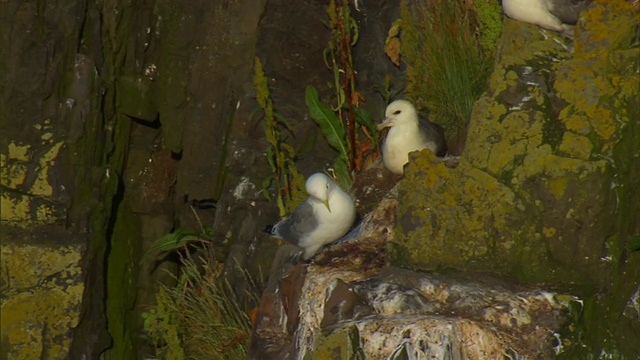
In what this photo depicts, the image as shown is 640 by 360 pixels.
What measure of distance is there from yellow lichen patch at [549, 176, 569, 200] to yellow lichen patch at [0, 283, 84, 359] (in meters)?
3.75

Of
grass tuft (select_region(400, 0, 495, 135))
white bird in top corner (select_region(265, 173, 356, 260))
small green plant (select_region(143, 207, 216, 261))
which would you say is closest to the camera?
white bird in top corner (select_region(265, 173, 356, 260))

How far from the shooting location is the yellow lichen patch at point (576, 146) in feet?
17.7

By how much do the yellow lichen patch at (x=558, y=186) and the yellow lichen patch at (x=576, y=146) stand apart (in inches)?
5.2

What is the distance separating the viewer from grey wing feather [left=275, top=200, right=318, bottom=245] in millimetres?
6398

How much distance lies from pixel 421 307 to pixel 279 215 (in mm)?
2806

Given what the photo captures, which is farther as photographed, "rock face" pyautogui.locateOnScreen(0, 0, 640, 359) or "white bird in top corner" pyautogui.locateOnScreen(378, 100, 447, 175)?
"white bird in top corner" pyautogui.locateOnScreen(378, 100, 447, 175)

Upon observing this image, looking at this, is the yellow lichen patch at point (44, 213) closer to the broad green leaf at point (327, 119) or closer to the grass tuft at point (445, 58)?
the broad green leaf at point (327, 119)

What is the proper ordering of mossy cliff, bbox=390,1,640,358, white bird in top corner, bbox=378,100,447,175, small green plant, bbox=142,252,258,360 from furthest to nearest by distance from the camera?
small green plant, bbox=142,252,258,360 < white bird in top corner, bbox=378,100,447,175 < mossy cliff, bbox=390,1,640,358

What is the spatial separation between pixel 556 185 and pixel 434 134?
1548 millimetres

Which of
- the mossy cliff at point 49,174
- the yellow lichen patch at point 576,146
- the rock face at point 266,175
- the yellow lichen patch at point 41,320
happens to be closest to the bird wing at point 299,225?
the rock face at point 266,175

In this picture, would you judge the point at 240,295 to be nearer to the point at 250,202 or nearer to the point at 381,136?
the point at 250,202

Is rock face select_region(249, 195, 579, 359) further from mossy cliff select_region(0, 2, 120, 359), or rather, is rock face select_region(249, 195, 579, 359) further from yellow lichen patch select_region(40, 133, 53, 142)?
yellow lichen patch select_region(40, 133, 53, 142)

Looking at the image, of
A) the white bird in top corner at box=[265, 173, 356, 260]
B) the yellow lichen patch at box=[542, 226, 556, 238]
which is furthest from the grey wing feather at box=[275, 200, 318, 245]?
the yellow lichen patch at box=[542, 226, 556, 238]

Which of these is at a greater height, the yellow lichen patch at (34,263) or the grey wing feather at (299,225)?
the grey wing feather at (299,225)
